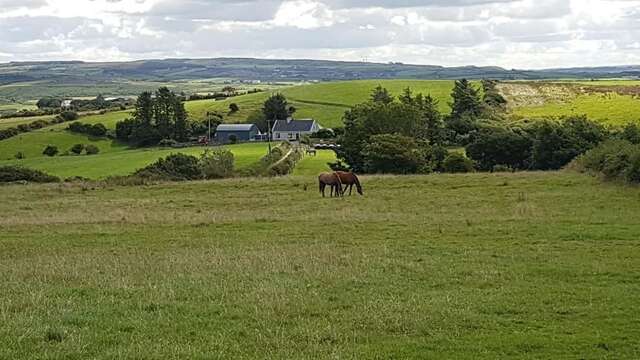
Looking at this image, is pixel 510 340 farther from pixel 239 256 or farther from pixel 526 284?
pixel 239 256

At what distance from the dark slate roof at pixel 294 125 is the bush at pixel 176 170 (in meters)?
58.8

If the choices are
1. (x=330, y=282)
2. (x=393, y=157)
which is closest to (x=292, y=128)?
(x=393, y=157)

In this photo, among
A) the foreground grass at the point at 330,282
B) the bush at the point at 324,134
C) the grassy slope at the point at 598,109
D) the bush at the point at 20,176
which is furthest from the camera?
the bush at the point at 324,134

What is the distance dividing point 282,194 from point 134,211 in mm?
10305

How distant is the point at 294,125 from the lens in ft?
454

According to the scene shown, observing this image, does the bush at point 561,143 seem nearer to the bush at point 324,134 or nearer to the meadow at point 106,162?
the meadow at point 106,162

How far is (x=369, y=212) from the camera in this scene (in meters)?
34.2

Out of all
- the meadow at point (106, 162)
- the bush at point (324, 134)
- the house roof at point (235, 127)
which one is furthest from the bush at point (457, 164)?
the house roof at point (235, 127)

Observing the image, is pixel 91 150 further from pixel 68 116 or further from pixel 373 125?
pixel 373 125

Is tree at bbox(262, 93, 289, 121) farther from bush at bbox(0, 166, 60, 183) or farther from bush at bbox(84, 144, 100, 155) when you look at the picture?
bush at bbox(0, 166, 60, 183)

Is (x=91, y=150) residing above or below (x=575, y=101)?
below

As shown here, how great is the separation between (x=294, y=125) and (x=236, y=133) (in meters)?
11.3

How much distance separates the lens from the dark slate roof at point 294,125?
13588cm

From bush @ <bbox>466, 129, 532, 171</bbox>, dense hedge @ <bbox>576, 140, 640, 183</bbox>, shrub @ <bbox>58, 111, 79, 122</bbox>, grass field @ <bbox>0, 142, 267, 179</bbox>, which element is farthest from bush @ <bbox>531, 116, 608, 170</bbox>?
shrub @ <bbox>58, 111, 79, 122</bbox>
